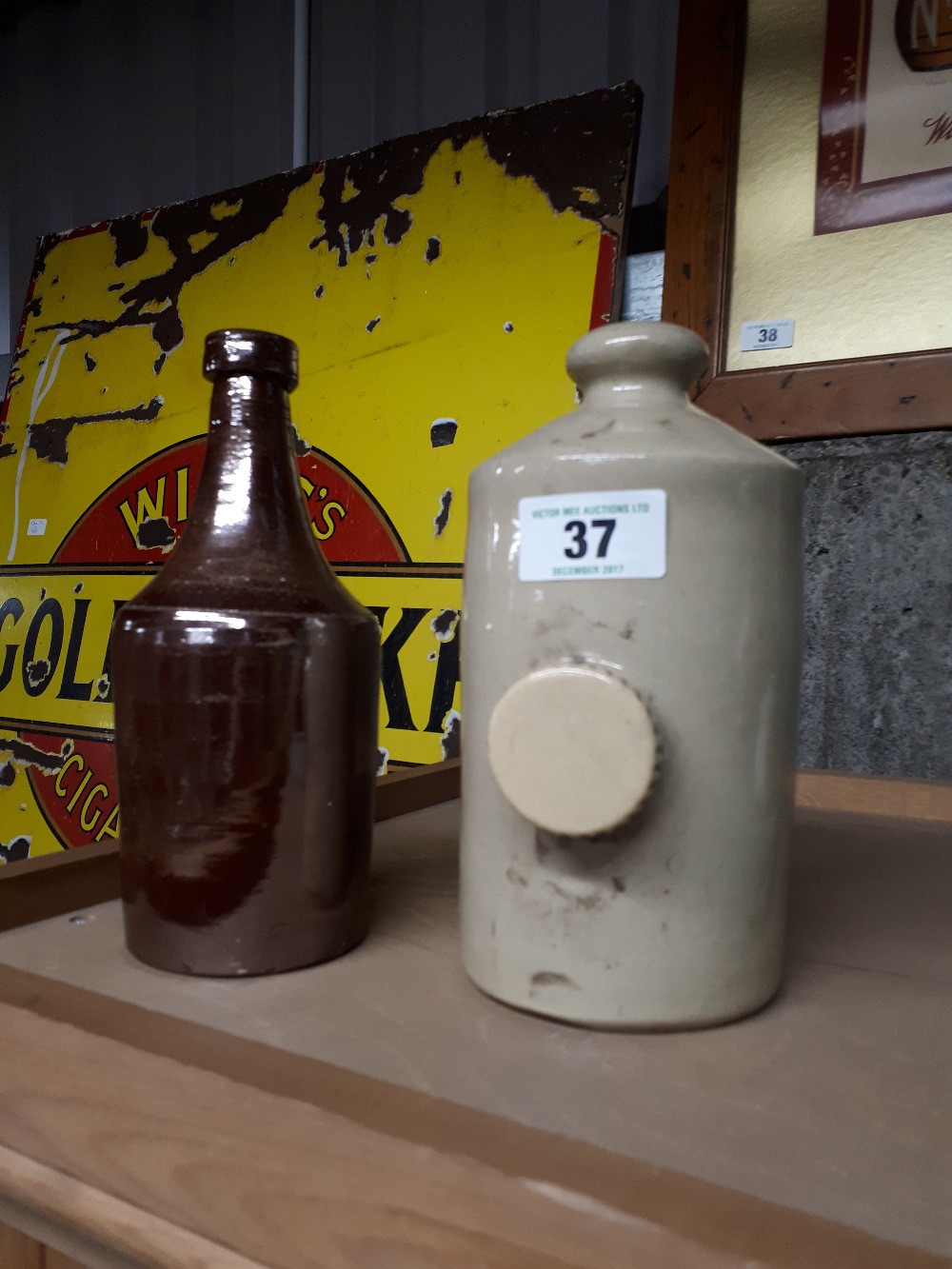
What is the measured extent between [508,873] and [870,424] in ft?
2.93

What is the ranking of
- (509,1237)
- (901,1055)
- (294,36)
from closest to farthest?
(509,1237), (901,1055), (294,36)

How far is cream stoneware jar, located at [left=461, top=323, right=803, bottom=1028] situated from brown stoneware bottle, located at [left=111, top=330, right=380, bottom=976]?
8cm

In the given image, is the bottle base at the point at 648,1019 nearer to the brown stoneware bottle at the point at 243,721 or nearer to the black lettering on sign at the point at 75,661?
the brown stoneware bottle at the point at 243,721

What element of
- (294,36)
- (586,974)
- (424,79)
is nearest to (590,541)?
(586,974)

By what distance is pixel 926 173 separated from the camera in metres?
1.07

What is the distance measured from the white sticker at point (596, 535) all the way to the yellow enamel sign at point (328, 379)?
0.92m

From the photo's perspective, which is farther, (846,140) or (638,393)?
(846,140)

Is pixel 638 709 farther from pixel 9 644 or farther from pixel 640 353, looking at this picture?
pixel 9 644

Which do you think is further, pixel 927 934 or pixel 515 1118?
pixel 927 934

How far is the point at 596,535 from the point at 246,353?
0.65 feet

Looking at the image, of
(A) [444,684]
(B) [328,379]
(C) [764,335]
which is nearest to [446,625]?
(A) [444,684]

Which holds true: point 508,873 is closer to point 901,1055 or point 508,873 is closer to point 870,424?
point 901,1055

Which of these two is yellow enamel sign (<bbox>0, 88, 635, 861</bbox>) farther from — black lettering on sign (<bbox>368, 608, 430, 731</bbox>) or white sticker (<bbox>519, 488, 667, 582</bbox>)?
white sticker (<bbox>519, 488, 667, 582</bbox>)

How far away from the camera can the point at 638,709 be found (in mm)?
353
